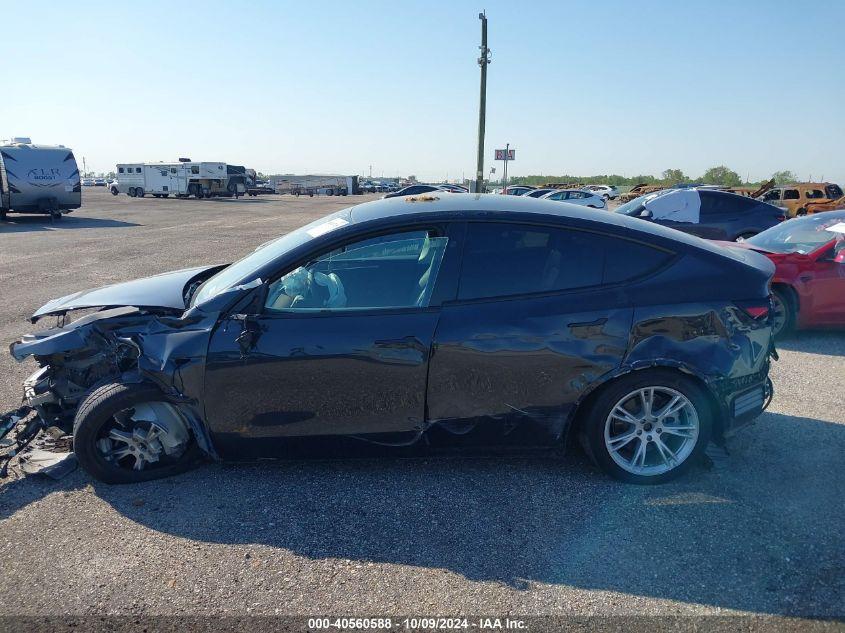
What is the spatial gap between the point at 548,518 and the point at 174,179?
Result: 50.6m

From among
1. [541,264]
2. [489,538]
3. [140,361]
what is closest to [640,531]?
[489,538]

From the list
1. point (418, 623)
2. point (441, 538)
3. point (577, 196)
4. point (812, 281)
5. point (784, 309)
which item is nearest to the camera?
point (418, 623)

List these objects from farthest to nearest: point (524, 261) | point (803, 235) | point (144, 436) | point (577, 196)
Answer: point (577, 196)
point (803, 235)
point (144, 436)
point (524, 261)

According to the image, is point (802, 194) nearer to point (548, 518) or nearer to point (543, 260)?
point (543, 260)

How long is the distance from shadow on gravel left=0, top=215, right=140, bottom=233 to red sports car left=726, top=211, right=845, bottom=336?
2179 cm

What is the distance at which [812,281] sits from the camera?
6250mm

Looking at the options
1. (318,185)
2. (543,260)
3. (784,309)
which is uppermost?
(543,260)

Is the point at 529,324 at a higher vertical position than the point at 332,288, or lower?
lower

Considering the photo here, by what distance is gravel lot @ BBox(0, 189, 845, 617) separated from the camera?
2.62 metres

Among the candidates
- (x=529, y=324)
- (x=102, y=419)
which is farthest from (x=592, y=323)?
(x=102, y=419)

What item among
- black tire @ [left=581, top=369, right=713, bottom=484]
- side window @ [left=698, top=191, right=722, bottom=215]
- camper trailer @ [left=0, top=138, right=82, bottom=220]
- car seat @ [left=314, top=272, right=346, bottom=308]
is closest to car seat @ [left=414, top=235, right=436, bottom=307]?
car seat @ [left=314, top=272, right=346, bottom=308]

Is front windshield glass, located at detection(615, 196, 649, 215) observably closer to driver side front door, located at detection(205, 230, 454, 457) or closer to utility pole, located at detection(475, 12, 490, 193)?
driver side front door, located at detection(205, 230, 454, 457)

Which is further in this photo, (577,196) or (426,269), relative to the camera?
(577,196)

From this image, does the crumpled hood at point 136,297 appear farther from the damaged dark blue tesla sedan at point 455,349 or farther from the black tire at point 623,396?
the black tire at point 623,396
